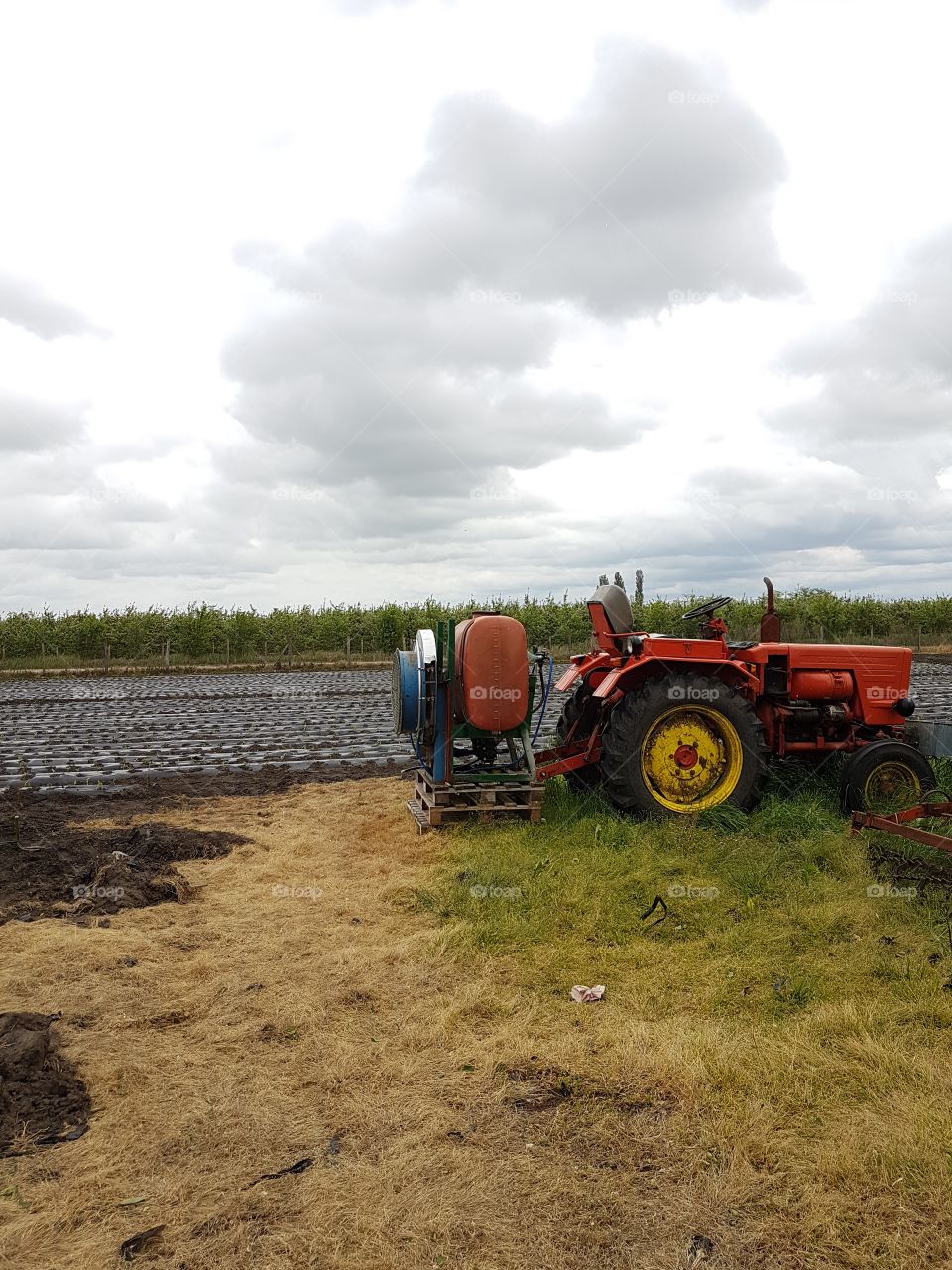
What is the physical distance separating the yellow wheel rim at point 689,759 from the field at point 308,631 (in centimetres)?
2816

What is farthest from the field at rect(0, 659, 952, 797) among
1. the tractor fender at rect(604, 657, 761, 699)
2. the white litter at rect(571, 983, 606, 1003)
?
the white litter at rect(571, 983, 606, 1003)

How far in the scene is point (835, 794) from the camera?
7145 mm

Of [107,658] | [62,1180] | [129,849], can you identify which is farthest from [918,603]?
[62,1180]

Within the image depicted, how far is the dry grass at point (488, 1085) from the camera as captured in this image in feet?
8.73

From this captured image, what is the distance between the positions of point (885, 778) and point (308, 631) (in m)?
34.8

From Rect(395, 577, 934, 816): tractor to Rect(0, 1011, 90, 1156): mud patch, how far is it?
3.68 m

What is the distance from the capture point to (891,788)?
22.5 ft
